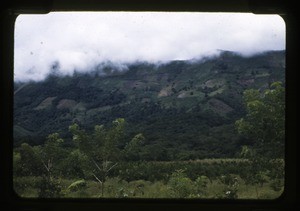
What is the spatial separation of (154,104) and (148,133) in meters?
0.16

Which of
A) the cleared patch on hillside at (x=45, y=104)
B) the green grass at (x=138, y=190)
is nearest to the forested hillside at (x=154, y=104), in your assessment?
the cleared patch on hillside at (x=45, y=104)

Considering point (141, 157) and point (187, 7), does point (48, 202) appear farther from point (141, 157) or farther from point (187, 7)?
point (187, 7)

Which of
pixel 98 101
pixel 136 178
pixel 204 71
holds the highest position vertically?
pixel 204 71

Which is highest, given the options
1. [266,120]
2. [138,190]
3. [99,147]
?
[266,120]

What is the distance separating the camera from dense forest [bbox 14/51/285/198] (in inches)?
79.8

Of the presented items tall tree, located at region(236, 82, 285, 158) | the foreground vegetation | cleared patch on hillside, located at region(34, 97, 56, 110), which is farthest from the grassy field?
cleared patch on hillside, located at region(34, 97, 56, 110)

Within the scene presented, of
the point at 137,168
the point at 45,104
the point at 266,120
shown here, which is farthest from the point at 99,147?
the point at 266,120

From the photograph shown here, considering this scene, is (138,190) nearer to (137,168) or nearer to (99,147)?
(137,168)

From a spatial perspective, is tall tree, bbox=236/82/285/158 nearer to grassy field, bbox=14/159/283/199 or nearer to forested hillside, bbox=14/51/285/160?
forested hillside, bbox=14/51/285/160

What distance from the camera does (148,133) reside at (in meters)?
2.12

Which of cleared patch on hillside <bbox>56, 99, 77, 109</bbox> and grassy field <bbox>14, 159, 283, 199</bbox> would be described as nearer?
grassy field <bbox>14, 159, 283, 199</bbox>

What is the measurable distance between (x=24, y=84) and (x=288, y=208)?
1470 mm

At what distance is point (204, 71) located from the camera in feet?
6.88

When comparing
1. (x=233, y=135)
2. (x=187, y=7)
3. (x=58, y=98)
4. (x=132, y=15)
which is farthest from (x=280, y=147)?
(x=58, y=98)
